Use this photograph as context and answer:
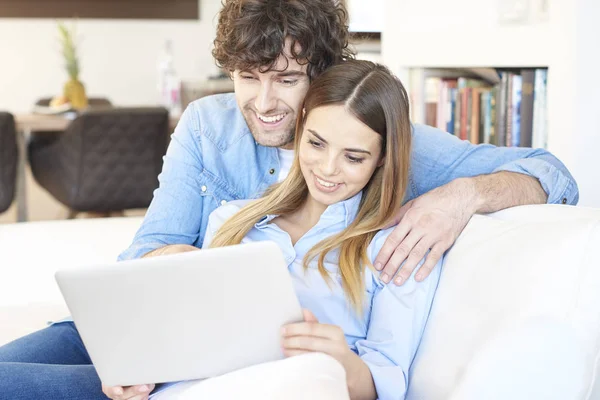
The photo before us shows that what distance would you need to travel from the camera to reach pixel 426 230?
1.39 metres

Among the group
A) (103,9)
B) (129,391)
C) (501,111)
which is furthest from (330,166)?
(103,9)

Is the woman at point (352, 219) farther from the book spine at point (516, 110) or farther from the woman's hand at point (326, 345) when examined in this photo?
the book spine at point (516, 110)

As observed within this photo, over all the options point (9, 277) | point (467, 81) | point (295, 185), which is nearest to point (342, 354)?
point (295, 185)

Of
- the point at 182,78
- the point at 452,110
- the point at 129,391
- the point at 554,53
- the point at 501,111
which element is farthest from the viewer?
the point at 182,78

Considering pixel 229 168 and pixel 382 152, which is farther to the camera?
pixel 229 168

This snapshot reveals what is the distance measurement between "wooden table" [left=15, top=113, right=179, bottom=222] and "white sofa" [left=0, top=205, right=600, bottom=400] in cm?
288

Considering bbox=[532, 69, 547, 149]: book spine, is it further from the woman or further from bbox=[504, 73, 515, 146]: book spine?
the woman

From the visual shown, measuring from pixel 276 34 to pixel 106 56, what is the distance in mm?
4192

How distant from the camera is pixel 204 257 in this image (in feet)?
3.52

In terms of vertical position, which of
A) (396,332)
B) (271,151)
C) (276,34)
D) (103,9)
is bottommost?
(396,332)

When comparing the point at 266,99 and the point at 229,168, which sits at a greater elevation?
the point at 266,99

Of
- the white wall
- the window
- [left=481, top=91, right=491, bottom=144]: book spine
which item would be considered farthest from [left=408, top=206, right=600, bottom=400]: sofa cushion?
the window

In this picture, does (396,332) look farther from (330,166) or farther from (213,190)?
(213,190)

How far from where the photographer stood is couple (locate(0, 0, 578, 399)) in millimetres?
1357
